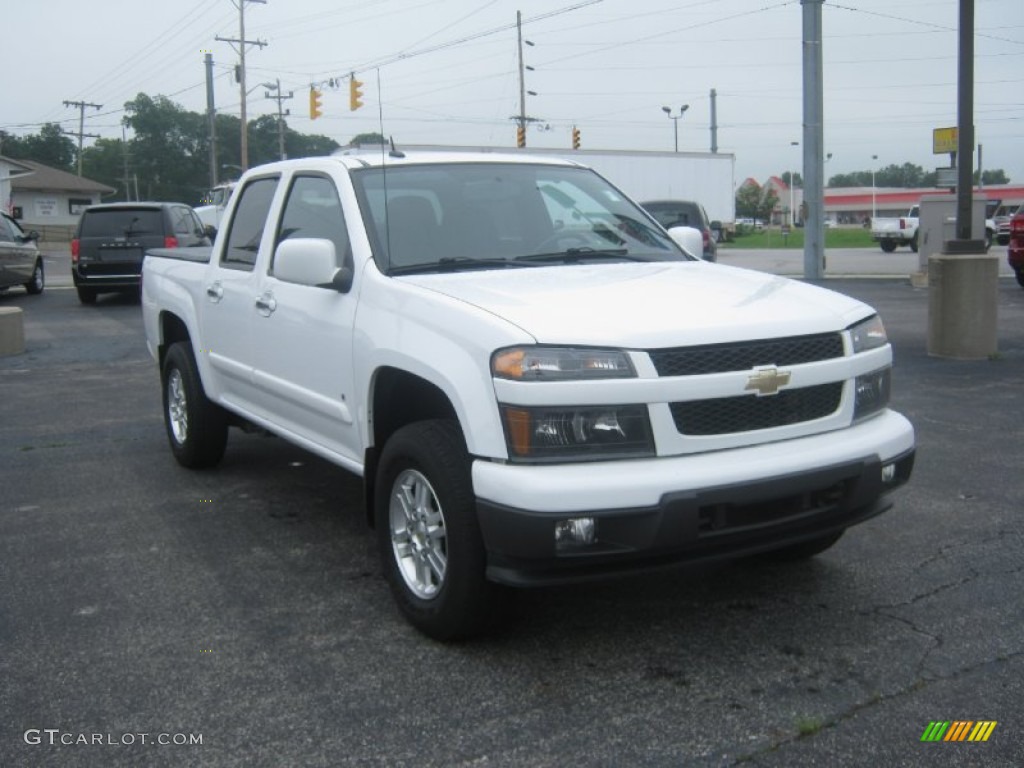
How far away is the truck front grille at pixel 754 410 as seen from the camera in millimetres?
3684

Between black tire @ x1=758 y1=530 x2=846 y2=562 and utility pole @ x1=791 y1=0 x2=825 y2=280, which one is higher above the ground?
utility pole @ x1=791 y1=0 x2=825 y2=280

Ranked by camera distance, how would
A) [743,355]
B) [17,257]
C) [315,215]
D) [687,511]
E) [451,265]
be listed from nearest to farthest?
1. [687,511]
2. [743,355]
3. [451,265]
4. [315,215]
5. [17,257]

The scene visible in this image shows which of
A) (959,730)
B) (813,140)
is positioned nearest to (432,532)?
(959,730)

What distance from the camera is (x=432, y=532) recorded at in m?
4.06

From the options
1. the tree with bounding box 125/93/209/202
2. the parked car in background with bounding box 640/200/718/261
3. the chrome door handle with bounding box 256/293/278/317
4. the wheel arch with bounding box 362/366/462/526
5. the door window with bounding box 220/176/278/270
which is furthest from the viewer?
the tree with bounding box 125/93/209/202

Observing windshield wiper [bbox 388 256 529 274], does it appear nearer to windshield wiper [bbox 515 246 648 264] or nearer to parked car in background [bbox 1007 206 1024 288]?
windshield wiper [bbox 515 246 648 264]

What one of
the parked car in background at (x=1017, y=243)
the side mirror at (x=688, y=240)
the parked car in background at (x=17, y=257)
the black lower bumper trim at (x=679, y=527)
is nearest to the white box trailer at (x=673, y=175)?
the parked car in background at (x=1017, y=243)

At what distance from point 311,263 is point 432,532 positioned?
1.25 m

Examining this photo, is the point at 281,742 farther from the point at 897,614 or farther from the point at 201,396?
the point at 201,396

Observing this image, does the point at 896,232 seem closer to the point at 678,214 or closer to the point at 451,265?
the point at 678,214

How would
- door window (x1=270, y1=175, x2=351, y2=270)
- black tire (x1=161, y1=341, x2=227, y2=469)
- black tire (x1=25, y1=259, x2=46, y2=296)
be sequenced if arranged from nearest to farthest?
door window (x1=270, y1=175, x2=351, y2=270) → black tire (x1=161, y1=341, x2=227, y2=469) → black tire (x1=25, y1=259, x2=46, y2=296)

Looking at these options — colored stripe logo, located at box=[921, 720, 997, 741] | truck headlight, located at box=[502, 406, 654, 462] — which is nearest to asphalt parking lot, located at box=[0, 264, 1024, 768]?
colored stripe logo, located at box=[921, 720, 997, 741]

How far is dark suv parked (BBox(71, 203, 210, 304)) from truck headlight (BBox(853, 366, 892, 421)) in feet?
53.6

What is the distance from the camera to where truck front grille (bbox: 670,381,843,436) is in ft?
12.1
